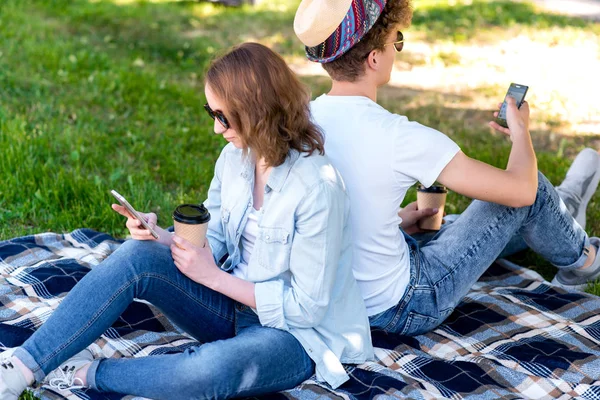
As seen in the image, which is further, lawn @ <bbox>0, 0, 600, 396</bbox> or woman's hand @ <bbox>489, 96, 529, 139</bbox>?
lawn @ <bbox>0, 0, 600, 396</bbox>

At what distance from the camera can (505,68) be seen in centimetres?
771

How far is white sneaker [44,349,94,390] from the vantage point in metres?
2.81

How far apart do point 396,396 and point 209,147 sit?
10.2ft

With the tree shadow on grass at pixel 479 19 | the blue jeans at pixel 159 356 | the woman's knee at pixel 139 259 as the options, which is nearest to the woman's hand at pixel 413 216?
the blue jeans at pixel 159 356

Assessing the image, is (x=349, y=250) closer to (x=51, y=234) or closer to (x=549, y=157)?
(x=51, y=234)

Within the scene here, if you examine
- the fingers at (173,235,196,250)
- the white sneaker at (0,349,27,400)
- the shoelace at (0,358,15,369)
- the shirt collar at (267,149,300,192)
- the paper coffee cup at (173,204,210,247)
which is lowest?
the white sneaker at (0,349,27,400)

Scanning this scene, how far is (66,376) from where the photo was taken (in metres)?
2.82

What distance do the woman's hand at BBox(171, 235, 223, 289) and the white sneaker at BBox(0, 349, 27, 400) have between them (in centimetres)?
63

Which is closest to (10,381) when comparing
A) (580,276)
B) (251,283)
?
(251,283)

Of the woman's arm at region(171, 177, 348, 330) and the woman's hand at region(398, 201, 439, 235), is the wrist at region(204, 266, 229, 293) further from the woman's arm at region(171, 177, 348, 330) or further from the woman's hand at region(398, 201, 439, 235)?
the woman's hand at region(398, 201, 439, 235)

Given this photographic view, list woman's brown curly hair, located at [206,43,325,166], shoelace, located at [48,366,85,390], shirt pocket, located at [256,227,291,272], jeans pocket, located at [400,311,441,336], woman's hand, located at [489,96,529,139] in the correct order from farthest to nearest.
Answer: jeans pocket, located at [400,311,441,336] < woman's hand, located at [489,96,529,139] < shoelace, located at [48,366,85,390] < shirt pocket, located at [256,227,291,272] < woman's brown curly hair, located at [206,43,325,166]

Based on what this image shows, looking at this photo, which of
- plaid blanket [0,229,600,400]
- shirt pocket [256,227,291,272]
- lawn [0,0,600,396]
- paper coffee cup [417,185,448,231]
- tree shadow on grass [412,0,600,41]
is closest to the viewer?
shirt pocket [256,227,291,272]

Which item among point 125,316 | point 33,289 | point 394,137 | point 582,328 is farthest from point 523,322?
point 33,289

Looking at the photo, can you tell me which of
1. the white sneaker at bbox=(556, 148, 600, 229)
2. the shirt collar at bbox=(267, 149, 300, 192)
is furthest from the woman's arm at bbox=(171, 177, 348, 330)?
the white sneaker at bbox=(556, 148, 600, 229)
